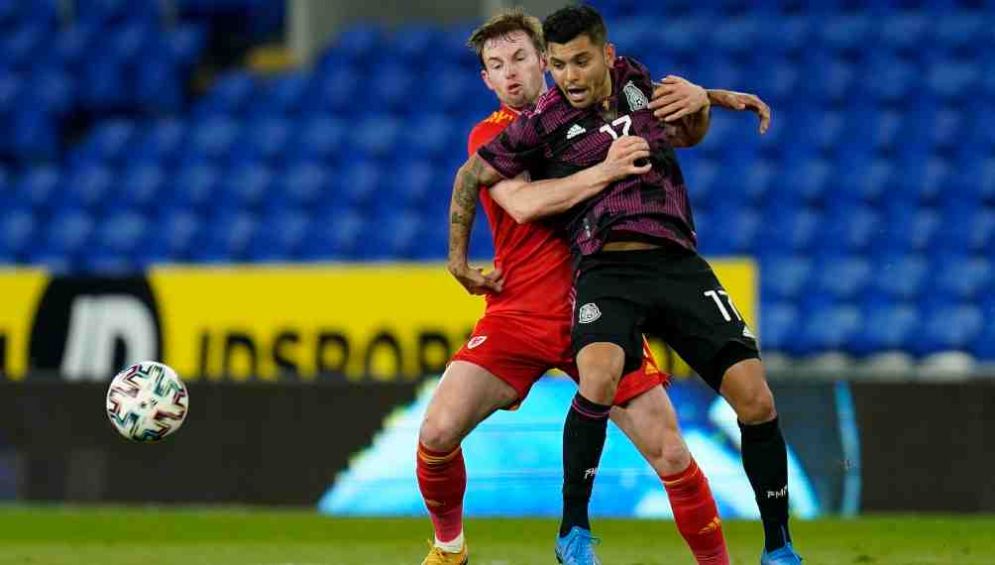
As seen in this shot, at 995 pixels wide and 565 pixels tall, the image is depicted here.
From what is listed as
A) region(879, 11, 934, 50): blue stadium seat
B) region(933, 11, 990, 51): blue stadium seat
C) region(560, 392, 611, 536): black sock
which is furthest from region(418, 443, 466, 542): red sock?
region(933, 11, 990, 51): blue stadium seat

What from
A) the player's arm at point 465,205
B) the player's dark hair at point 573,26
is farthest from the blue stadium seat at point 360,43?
the player's dark hair at point 573,26

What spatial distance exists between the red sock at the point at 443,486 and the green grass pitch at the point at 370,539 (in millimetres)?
884

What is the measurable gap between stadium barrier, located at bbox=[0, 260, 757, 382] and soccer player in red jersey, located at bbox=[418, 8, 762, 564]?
5.21 m

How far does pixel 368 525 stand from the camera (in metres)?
9.93

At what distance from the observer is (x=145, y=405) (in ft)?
23.3

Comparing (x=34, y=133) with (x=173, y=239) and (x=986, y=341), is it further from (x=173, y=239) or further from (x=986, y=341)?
(x=986, y=341)

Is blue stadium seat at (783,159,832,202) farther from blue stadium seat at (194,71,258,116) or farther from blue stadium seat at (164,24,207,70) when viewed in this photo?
blue stadium seat at (164,24,207,70)

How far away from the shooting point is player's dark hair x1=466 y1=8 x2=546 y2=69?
645 centimetres

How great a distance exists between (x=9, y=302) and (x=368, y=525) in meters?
4.25

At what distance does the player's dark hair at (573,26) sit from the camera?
19.1ft

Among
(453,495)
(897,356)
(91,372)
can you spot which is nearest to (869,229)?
(897,356)

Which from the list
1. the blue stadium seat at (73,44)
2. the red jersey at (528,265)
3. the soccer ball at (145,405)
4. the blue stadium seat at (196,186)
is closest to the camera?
the red jersey at (528,265)

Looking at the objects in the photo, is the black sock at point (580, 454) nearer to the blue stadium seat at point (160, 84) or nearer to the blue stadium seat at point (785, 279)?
the blue stadium seat at point (785, 279)

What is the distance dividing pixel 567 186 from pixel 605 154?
0.17 m
